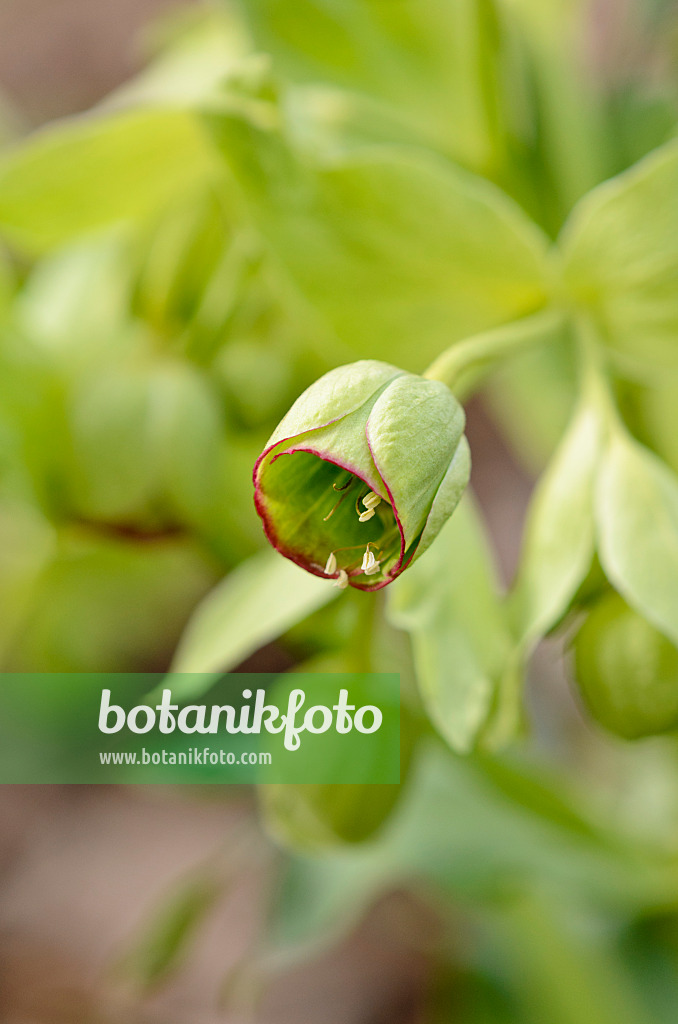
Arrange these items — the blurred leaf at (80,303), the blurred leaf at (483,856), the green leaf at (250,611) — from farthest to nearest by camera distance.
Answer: the blurred leaf at (483,856), the blurred leaf at (80,303), the green leaf at (250,611)

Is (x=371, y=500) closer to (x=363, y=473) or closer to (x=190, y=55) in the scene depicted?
(x=363, y=473)

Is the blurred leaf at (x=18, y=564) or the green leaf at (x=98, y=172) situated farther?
the blurred leaf at (x=18, y=564)

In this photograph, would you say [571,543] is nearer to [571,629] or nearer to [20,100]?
[571,629]

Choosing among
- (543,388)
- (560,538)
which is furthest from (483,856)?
(560,538)

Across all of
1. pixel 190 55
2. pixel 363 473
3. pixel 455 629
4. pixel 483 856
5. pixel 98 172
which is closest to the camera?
pixel 363 473

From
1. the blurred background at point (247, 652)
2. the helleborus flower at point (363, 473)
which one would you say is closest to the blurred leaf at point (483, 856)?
the blurred background at point (247, 652)

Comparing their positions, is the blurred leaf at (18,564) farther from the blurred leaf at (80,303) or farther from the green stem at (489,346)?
the green stem at (489,346)

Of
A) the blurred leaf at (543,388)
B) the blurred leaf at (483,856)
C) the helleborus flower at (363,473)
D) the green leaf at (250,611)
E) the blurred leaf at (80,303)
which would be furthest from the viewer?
the blurred leaf at (483,856)
